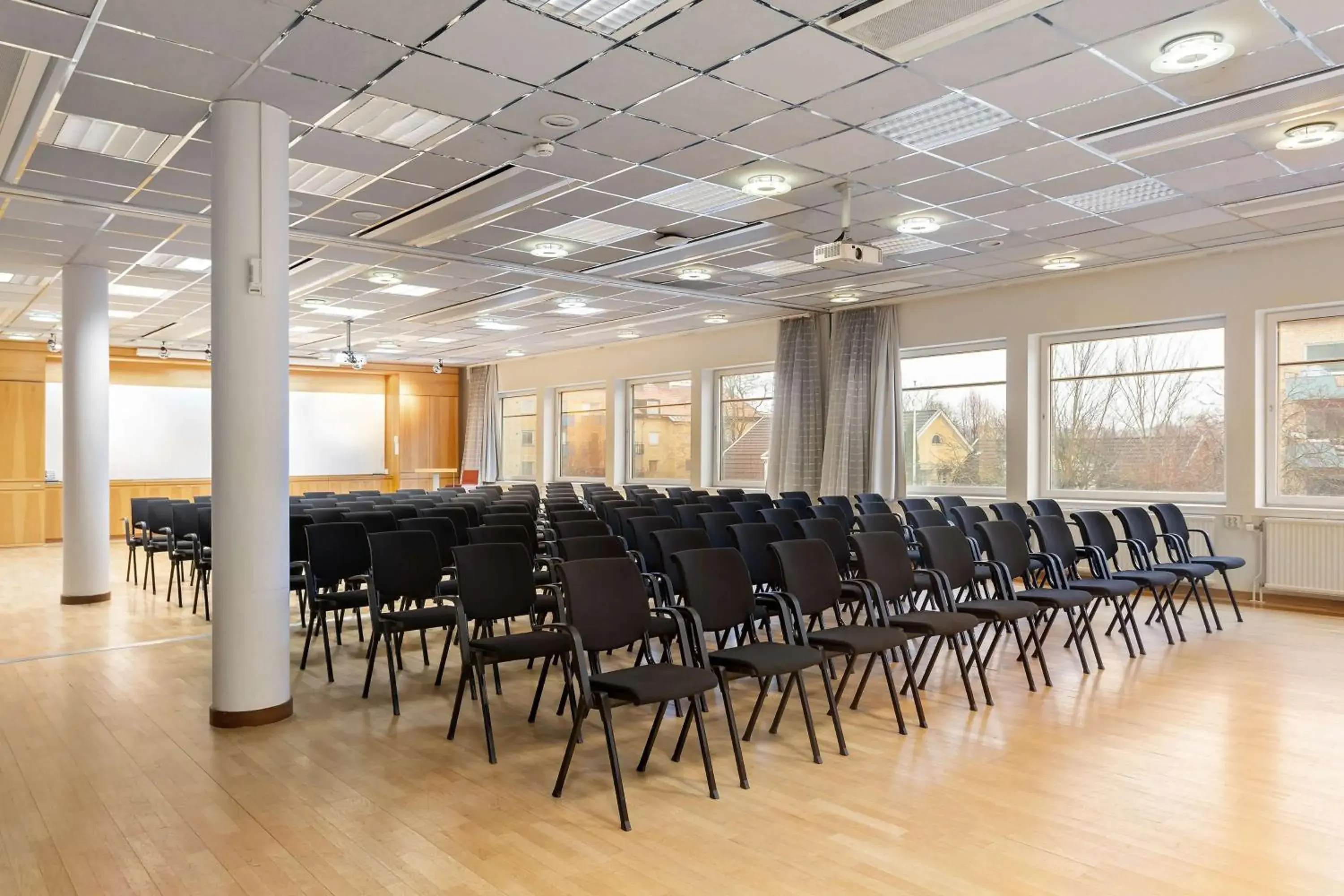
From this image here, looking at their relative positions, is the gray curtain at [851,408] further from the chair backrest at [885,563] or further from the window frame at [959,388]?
the chair backrest at [885,563]

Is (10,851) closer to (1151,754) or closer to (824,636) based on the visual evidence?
(824,636)

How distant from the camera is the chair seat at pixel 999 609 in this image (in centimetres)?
Answer: 523

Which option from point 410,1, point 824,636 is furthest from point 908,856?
point 410,1

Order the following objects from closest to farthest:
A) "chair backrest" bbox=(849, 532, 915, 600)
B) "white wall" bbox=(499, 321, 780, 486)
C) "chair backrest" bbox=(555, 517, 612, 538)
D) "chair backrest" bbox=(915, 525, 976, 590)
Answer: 1. "chair backrest" bbox=(849, 532, 915, 600)
2. "chair backrest" bbox=(915, 525, 976, 590)
3. "chair backrest" bbox=(555, 517, 612, 538)
4. "white wall" bbox=(499, 321, 780, 486)

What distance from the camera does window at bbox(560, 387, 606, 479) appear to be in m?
16.8

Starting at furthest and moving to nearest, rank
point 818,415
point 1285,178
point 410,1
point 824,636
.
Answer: point 818,415 → point 1285,178 → point 824,636 → point 410,1

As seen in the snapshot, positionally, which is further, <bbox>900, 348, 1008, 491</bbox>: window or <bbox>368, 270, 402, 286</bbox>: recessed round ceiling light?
<bbox>900, 348, 1008, 491</bbox>: window

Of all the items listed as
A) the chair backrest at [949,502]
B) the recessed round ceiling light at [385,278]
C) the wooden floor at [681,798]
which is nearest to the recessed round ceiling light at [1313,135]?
the wooden floor at [681,798]

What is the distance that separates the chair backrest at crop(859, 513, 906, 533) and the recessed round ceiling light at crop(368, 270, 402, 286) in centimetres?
547

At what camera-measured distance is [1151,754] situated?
422 centimetres

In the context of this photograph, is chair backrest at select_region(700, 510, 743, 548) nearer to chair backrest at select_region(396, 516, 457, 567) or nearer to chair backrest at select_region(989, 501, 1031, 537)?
chair backrest at select_region(396, 516, 457, 567)

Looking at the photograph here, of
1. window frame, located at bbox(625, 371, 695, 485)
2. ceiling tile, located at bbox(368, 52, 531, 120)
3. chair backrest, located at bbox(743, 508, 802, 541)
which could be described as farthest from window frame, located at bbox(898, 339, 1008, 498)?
ceiling tile, located at bbox(368, 52, 531, 120)

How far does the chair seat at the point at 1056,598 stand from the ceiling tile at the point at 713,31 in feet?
11.9

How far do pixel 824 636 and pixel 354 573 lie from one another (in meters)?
3.22
